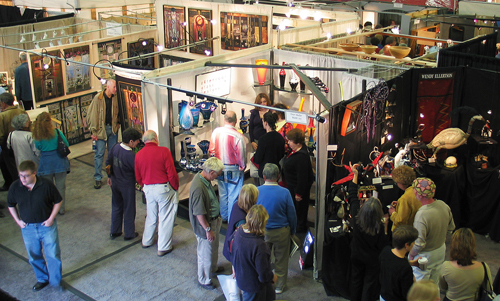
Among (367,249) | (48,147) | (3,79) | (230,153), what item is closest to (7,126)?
(48,147)

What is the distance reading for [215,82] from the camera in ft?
20.6

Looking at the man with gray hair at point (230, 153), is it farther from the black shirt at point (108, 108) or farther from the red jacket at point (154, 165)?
the black shirt at point (108, 108)

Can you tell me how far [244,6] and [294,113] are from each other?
12.3 feet

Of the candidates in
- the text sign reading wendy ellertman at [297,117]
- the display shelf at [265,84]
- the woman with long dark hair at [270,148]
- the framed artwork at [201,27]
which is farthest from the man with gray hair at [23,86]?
the text sign reading wendy ellertman at [297,117]

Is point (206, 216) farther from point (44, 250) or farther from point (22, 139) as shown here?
point (22, 139)

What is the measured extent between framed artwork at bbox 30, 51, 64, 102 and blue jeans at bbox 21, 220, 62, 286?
133 inches

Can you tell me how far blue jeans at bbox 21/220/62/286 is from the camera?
13.8 ft

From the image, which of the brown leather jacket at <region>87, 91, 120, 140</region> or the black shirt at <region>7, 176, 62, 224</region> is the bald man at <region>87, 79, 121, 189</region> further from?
the black shirt at <region>7, 176, 62, 224</region>

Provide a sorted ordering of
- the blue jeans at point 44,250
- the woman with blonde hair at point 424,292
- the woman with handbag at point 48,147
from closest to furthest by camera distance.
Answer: the woman with blonde hair at point 424,292 → the blue jeans at point 44,250 → the woman with handbag at point 48,147

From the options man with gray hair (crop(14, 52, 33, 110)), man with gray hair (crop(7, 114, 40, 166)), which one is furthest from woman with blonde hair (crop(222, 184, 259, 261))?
man with gray hair (crop(14, 52, 33, 110))

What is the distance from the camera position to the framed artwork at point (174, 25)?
8034 mm

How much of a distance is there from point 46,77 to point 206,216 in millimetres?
4224

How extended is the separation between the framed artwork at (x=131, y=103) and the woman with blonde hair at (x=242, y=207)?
2.47 m

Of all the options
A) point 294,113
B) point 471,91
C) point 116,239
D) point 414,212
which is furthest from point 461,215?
point 116,239
